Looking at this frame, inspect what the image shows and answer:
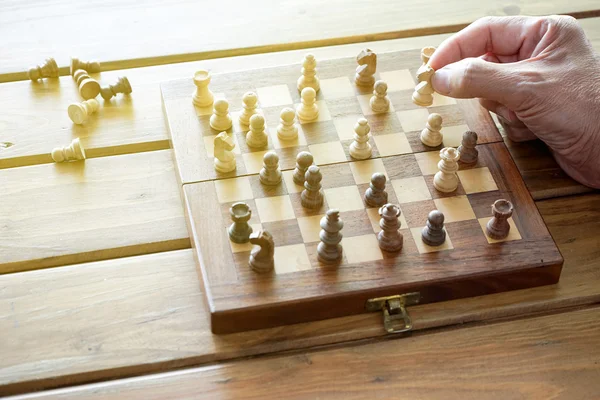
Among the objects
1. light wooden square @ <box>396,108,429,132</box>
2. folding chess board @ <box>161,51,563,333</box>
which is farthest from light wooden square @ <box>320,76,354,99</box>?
light wooden square @ <box>396,108,429,132</box>

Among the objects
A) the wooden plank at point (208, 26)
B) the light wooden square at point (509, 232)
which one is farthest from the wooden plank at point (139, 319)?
the wooden plank at point (208, 26)

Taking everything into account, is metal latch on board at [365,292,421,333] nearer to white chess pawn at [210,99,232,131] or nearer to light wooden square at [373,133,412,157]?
light wooden square at [373,133,412,157]

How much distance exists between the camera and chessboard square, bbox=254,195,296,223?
5.73 feet

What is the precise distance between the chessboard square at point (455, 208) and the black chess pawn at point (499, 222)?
0.06 metres

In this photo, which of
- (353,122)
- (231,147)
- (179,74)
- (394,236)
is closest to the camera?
(394,236)

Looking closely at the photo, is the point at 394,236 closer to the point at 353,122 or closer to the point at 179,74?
the point at 353,122

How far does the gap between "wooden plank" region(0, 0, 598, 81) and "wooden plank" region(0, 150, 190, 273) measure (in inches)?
15.7

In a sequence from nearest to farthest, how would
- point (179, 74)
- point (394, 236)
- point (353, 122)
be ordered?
point (394, 236)
point (353, 122)
point (179, 74)

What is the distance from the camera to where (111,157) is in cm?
197

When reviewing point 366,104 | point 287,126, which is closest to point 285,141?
point 287,126

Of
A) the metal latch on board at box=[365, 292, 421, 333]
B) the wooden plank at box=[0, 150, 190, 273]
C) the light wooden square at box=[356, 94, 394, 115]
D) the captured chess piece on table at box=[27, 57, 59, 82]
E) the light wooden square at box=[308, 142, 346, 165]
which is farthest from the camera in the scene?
the captured chess piece on table at box=[27, 57, 59, 82]

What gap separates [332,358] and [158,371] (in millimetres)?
353

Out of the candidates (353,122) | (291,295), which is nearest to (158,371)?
(291,295)

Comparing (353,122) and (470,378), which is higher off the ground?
(353,122)
